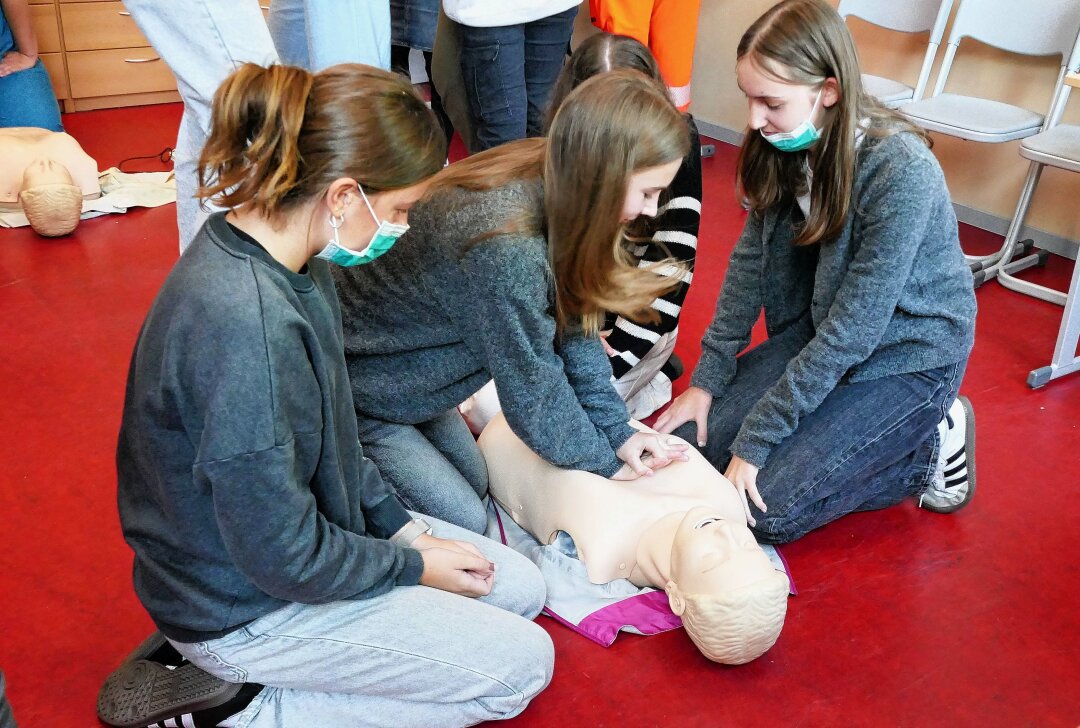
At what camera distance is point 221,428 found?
1.04 metres

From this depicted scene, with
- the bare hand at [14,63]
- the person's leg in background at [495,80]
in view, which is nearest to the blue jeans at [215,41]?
the person's leg in background at [495,80]

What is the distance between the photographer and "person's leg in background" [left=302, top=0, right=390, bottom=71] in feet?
6.99

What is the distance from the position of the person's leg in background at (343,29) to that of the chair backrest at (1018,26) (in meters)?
2.06

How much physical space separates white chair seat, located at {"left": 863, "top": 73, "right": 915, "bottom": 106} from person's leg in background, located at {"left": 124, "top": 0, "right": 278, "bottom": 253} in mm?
2073

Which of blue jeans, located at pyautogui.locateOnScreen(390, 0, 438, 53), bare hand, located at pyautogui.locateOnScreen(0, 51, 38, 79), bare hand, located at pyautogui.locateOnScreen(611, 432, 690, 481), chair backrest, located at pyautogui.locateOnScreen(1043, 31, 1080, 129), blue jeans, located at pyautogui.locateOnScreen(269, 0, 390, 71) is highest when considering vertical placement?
blue jeans, located at pyautogui.locateOnScreen(269, 0, 390, 71)

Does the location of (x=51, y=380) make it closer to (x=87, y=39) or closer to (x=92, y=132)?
(x=92, y=132)

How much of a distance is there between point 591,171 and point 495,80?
1.32 m

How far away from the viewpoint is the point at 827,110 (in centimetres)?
166

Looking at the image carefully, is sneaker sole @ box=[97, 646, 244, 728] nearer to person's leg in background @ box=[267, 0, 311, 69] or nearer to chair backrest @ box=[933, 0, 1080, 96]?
person's leg in background @ box=[267, 0, 311, 69]

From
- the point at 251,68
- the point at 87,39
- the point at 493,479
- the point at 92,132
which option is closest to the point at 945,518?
the point at 493,479

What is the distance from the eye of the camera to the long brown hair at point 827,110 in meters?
1.59

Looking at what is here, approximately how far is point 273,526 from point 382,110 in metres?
0.50

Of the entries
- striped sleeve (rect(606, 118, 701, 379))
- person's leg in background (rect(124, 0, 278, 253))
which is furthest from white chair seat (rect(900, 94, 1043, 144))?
person's leg in background (rect(124, 0, 278, 253))

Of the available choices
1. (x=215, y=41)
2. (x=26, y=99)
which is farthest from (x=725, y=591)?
(x=26, y=99)
